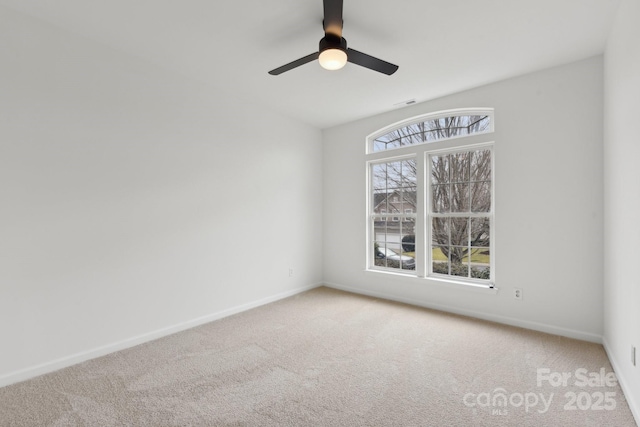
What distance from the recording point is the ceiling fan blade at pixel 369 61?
223 cm

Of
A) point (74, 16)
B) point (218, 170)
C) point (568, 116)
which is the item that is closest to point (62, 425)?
point (218, 170)

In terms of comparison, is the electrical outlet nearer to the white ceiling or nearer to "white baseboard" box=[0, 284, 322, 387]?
the white ceiling

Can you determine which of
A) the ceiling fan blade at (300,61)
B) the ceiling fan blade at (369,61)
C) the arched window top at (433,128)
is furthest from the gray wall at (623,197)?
the ceiling fan blade at (300,61)

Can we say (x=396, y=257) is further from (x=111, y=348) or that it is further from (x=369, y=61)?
(x=111, y=348)

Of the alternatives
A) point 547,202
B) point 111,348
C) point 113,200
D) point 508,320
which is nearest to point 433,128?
point 547,202

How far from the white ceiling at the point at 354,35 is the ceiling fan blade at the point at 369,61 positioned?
0.99 feet

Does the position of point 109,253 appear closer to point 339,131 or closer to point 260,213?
point 260,213

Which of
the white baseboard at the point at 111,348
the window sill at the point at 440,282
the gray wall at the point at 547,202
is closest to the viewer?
the white baseboard at the point at 111,348

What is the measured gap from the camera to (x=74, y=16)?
2266 mm

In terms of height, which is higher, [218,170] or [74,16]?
[74,16]

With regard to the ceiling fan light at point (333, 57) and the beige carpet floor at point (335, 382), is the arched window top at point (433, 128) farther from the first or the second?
the beige carpet floor at point (335, 382)

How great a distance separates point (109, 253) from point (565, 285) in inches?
170

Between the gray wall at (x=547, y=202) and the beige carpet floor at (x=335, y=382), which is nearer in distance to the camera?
the beige carpet floor at (x=335, y=382)

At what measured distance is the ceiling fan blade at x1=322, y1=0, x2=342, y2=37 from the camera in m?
1.86
